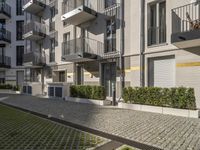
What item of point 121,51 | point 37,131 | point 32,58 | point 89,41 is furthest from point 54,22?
point 37,131

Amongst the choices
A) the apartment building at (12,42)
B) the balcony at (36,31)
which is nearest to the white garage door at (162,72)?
the balcony at (36,31)

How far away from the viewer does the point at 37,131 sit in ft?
29.0

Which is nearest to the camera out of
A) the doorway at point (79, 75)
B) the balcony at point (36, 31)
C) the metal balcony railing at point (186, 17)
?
the metal balcony railing at point (186, 17)

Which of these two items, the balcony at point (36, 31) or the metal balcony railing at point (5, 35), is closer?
the balcony at point (36, 31)

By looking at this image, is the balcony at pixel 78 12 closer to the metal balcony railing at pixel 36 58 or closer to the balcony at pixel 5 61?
the metal balcony railing at pixel 36 58

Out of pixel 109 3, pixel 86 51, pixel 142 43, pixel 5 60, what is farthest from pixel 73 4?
pixel 5 60

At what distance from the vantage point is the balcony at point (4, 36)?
3662 centimetres

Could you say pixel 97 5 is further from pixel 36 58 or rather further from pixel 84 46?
pixel 36 58

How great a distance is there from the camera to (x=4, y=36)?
3709 cm

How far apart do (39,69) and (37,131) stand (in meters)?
21.3

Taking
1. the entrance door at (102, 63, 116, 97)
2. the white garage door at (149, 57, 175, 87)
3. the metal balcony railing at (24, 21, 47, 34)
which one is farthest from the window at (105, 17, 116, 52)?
the metal balcony railing at (24, 21, 47, 34)

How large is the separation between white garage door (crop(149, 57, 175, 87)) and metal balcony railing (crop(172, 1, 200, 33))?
1718 mm

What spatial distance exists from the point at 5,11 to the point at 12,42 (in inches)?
169

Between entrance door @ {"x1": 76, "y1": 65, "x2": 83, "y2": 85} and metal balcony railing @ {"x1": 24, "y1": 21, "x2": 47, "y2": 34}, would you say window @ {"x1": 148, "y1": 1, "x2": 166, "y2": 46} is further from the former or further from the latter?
metal balcony railing @ {"x1": 24, "y1": 21, "x2": 47, "y2": 34}
